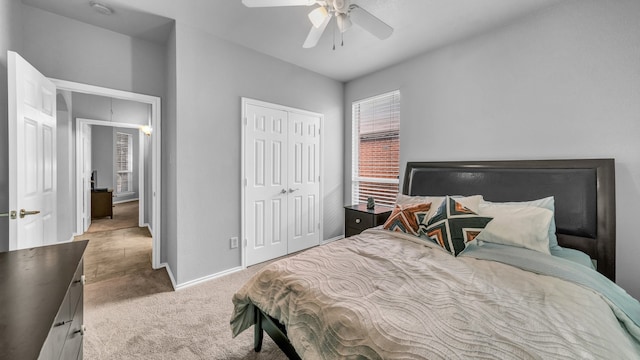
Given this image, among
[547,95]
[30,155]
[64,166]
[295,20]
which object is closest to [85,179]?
[64,166]

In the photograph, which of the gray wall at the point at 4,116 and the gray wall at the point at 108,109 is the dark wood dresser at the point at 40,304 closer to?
the gray wall at the point at 4,116

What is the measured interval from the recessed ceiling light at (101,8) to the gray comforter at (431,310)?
2810 mm

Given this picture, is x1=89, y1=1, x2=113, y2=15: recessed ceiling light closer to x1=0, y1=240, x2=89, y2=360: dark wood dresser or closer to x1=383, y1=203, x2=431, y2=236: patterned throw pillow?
x1=0, y1=240, x2=89, y2=360: dark wood dresser

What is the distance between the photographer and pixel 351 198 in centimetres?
412

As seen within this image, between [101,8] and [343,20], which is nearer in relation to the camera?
[343,20]

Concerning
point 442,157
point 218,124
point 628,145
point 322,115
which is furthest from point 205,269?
point 628,145

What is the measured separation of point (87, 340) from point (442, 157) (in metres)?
3.66

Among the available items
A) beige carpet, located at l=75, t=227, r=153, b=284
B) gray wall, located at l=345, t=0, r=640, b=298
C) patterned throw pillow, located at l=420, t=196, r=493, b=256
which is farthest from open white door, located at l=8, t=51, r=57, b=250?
gray wall, located at l=345, t=0, r=640, b=298

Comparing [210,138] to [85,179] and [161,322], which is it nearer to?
[161,322]

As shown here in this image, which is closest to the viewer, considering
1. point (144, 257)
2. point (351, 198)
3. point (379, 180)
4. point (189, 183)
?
point (189, 183)

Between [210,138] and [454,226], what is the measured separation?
8.37ft

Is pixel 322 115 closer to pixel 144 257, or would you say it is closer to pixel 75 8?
pixel 75 8

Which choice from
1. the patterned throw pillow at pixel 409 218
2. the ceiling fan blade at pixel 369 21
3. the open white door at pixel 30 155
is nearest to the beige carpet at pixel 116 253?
the open white door at pixel 30 155

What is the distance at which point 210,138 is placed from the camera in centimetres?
276
